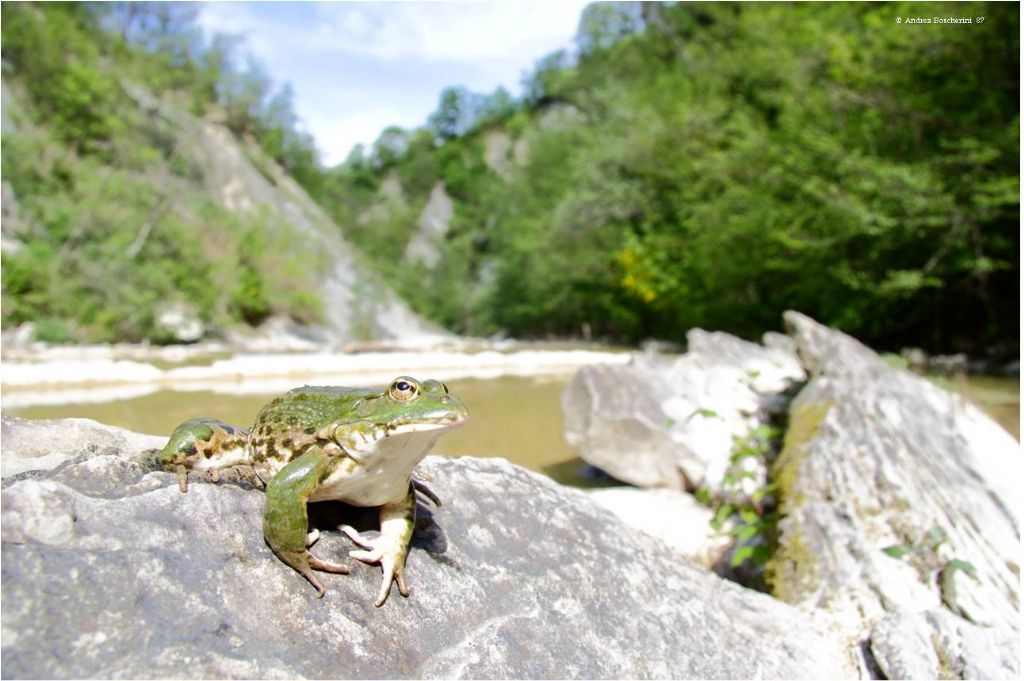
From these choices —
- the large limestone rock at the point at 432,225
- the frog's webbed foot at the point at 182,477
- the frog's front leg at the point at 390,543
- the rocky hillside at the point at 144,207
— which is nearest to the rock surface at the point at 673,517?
the frog's front leg at the point at 390,543

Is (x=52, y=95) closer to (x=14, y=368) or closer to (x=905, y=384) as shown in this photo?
(x=14, y=368)

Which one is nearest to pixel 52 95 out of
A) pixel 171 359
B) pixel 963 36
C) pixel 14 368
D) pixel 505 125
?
pixel 171 359

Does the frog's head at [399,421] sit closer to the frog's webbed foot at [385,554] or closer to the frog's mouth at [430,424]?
the frog's mouth at [430,424]

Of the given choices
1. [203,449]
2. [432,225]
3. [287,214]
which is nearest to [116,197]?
[287,214]

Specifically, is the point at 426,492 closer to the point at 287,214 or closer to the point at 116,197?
the point at 116,197

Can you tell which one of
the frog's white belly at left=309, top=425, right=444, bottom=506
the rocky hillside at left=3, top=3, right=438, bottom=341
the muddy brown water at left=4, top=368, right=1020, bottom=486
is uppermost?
the rocky hillside at left=3, top=3, right=438, bottom=341

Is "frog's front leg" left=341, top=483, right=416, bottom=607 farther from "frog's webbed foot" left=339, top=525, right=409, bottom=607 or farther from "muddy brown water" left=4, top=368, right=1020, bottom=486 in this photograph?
"muddy brown water" left=4, top=368, right=1020, bottom=486

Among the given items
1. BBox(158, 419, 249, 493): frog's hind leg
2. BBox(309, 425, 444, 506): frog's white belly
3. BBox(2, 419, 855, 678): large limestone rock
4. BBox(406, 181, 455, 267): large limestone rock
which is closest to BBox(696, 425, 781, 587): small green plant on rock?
BBox(2, 419, 855, 678): large limestone rock
